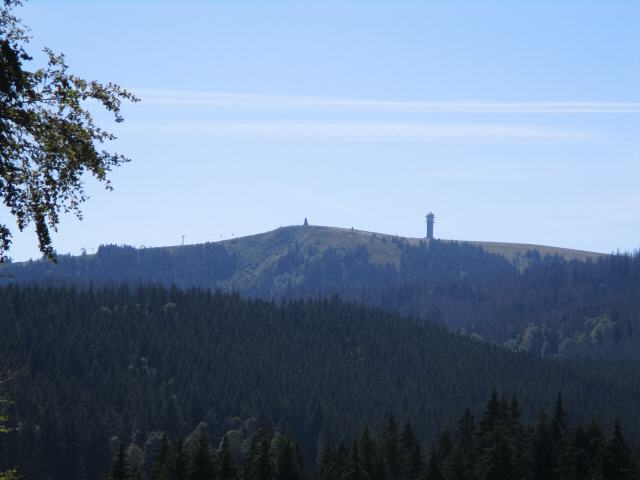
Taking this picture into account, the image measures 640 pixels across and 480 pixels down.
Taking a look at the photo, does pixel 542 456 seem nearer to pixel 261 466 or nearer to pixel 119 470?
pixel 261 466

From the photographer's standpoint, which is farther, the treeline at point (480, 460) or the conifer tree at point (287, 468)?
the conifer tree at point (287, 468)

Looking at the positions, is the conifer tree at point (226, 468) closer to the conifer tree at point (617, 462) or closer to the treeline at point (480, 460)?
the treeline at point (480, 460)

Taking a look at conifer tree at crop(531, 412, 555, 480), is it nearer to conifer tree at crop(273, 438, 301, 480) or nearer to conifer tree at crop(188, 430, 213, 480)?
conifer tree at crop(273, 438, 301, 480)

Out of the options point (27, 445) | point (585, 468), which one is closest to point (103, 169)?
point (585, 468)

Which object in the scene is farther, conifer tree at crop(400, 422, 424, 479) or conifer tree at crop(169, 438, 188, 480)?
conifer tree at crop(400, 422, 424, 479)

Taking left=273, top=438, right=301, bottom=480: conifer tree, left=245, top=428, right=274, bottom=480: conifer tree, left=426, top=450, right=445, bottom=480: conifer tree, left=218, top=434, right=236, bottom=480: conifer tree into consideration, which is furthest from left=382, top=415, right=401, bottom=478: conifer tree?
left=218, top=434, right=236, bottom=480: conifer tree

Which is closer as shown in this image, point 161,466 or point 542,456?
point 161,466

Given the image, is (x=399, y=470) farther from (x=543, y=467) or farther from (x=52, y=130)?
(x=52, y=130)

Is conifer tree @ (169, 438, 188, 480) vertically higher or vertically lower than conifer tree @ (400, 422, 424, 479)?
higher

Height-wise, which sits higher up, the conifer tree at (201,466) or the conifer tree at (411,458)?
the conifer tree at (201,466)

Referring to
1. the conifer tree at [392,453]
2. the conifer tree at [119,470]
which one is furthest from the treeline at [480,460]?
the conifer tree at [392,453]

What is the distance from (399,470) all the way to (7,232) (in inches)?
4378

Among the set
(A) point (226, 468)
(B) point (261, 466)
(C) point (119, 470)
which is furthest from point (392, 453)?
(C) point (119, 470)

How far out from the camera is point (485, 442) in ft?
354
